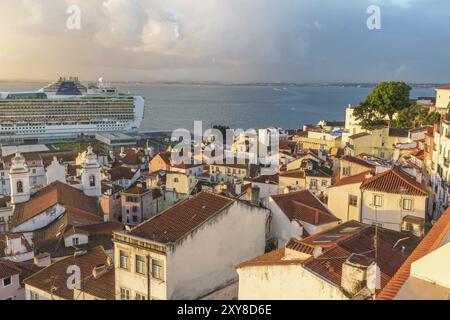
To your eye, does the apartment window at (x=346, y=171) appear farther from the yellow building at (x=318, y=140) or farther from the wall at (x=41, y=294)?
the yellow building at (x=318, y=140)

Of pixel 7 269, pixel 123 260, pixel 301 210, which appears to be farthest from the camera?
pixel 301 210

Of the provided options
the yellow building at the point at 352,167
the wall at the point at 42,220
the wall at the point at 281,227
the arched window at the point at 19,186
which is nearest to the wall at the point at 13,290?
the wall at the point at 281,227

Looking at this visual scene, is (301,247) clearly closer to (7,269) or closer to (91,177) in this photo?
(7,269)

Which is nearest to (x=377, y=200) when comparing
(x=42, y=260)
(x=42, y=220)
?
(x=42, y=260)
